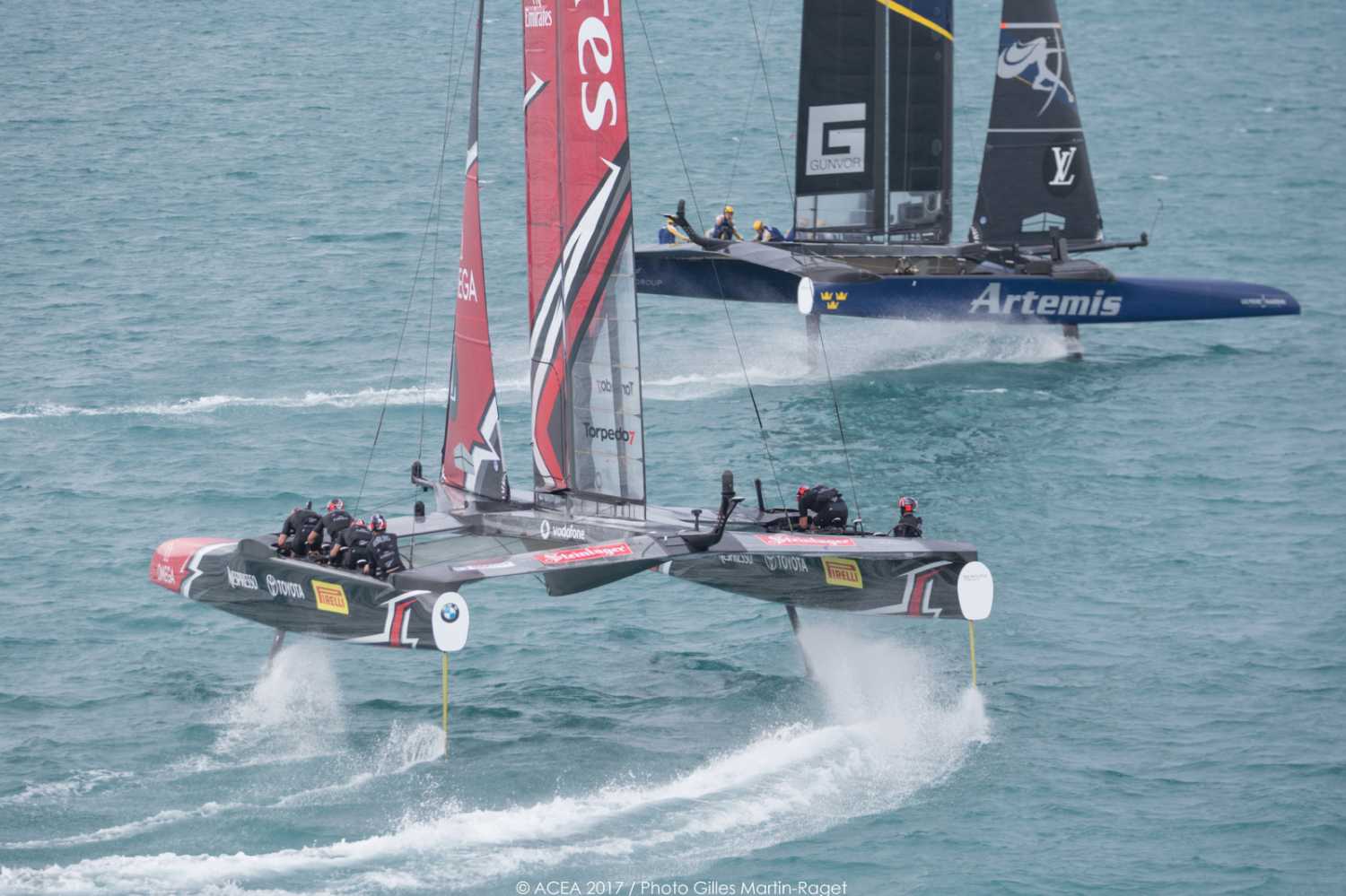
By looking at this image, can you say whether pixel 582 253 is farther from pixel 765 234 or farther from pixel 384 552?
pixel 765 234

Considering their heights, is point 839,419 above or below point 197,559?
below

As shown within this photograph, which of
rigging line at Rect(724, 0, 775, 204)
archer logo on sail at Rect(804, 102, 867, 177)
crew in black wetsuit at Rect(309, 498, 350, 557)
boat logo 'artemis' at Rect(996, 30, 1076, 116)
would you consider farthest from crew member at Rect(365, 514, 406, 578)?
rigging line at Rect(724, 0, 775, 204)

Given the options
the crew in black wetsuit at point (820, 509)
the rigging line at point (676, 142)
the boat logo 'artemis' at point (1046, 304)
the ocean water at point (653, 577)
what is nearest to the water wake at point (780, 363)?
the ocean water at point (653, 577)

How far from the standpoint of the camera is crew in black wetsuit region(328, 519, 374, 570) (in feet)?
65.2

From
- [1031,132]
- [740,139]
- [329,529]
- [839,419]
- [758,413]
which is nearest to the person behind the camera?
[329,529]

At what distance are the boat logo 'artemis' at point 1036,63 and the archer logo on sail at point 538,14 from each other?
18105mm

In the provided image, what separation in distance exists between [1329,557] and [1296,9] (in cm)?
5550

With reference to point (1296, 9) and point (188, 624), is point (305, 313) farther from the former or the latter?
point (1296, 9)

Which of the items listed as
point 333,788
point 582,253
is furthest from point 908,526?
point 333,788

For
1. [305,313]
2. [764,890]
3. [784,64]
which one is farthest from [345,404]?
[784,64]

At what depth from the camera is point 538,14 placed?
2084cm

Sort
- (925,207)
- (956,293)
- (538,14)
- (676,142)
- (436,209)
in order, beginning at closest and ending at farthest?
(538,14) → (956,293) → (925,207) → (436,209) → (676,142)

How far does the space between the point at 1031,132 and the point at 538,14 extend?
18523 millimetres

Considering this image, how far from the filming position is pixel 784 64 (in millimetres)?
66625
